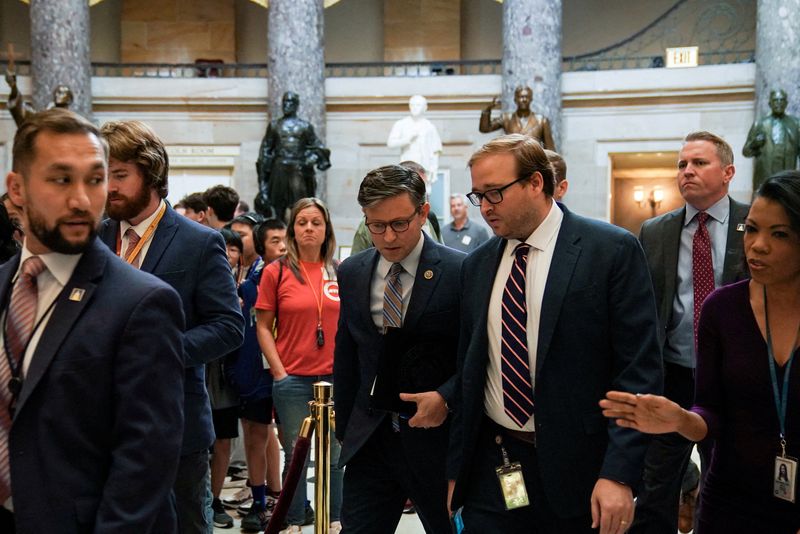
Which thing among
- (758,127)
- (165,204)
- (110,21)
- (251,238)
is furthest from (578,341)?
(110,21)

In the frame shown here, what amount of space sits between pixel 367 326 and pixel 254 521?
2543mm

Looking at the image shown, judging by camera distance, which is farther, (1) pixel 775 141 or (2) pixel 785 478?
(1) pixel 775 141

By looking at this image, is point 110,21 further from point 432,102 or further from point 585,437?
point 585,437

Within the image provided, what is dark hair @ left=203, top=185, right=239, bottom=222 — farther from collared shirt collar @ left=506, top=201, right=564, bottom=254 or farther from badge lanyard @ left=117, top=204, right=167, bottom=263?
collared shirt collar @ left=506, top=201, right=564, bottom=254

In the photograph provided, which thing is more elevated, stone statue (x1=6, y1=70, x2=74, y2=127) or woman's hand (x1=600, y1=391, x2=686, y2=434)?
stone statue (x1=6, y1=70, x2=74, y2=127)

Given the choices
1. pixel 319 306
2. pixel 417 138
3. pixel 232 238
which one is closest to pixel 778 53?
pixel 417 138

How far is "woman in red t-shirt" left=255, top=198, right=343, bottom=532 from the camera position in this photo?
17.1 feet

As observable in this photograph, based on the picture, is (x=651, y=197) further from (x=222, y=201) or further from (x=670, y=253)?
(x=670, y=253)

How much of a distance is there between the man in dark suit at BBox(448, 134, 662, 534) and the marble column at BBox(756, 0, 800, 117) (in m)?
13.3

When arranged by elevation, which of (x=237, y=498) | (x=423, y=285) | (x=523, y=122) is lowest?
(x=237, y=498)

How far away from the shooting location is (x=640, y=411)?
2512 millimetres

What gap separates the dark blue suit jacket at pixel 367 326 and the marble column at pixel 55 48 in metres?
14.3

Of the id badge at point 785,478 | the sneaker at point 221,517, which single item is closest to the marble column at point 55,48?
the sneaker at point 221,517

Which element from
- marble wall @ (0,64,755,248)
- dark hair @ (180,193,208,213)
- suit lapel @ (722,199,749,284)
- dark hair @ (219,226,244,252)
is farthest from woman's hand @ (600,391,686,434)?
marble wall @ (0,64,755,248)
